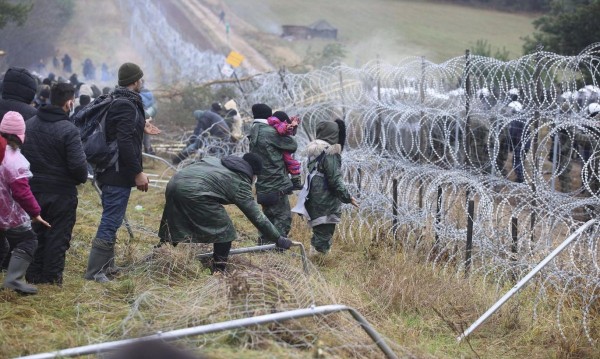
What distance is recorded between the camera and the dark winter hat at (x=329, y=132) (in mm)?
7246

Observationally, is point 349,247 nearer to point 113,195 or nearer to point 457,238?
point 457,238

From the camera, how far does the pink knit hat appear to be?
495cm

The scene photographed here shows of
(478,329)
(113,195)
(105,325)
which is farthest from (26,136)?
(478,329)

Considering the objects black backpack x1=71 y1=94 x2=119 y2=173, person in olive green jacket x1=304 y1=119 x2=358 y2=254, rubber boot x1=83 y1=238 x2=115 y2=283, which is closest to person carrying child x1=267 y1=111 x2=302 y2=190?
person in olive green jacket x1=304 y1=119 x2=358 y2=254

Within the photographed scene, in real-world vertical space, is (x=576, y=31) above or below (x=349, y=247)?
above

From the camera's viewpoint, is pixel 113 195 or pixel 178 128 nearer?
pixel 113 195

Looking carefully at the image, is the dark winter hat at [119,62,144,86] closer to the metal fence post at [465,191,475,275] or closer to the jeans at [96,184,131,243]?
the jeans at [96,184,131,243]

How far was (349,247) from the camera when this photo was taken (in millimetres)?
7824

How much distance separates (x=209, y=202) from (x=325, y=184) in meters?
1.79

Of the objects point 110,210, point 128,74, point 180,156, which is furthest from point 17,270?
point 180,156

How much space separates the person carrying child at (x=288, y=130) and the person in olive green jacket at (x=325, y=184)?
0.20 metres

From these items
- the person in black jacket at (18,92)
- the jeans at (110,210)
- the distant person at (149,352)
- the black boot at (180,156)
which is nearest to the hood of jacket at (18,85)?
the person in black jacket at (18,92)

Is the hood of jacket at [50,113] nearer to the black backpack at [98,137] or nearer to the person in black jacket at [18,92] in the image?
the black backpack at [98,137]

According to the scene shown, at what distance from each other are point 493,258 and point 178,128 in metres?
11.3
